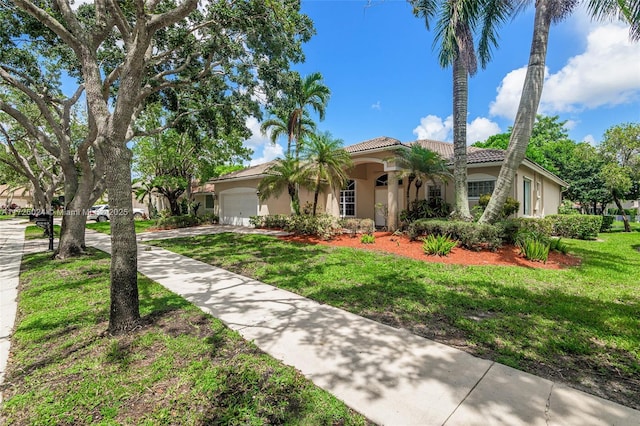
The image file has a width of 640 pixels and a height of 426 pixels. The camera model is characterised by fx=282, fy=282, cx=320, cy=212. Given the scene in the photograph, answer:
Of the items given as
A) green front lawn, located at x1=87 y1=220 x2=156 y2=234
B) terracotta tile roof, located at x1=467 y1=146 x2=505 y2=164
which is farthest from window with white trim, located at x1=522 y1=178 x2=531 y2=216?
green front lawn, located at x1=87 y1=220 x2=156 y2=234

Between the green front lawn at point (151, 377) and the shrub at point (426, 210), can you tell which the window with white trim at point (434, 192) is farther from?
the green front lawn at point (151, 377)

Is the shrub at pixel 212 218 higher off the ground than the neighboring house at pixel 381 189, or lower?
lower

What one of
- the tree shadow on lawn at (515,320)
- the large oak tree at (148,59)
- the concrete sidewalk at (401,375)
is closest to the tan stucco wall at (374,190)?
the large oak tree at (148,59)

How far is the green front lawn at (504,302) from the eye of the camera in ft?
11.1

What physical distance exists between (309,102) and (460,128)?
33.5 feet

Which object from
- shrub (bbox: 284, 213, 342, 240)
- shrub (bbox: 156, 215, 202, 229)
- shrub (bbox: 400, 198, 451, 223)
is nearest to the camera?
shrub (bbox: 284, 213, 342, 240)

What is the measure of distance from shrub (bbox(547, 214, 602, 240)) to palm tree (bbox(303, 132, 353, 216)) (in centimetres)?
1069

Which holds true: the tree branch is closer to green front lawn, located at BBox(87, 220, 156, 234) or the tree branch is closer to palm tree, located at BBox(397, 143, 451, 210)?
palm tree, located at BBox(397, 143, 451, 210)

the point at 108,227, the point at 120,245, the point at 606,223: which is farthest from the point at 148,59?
the point at 606,223

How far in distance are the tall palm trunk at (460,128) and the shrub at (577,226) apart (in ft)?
21.8

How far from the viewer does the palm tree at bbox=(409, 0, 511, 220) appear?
9969 mm

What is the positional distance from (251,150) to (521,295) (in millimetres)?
20511

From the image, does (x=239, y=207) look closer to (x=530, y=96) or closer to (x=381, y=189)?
(x=381, y=189)

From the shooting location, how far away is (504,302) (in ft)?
17.3
